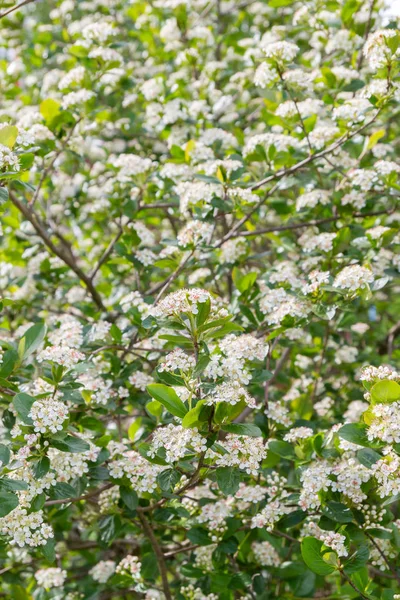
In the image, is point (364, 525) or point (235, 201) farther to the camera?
point (235, 201)

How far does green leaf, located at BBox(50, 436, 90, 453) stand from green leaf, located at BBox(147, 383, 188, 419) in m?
0.26

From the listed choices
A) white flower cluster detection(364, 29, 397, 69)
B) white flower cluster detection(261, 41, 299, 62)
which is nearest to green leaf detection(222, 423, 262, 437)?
white flower cluster detection(364, 29, 397, 69)

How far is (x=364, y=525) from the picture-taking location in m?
1.79

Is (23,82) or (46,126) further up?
(23,82)

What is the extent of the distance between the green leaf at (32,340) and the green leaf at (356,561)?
1.02 metres

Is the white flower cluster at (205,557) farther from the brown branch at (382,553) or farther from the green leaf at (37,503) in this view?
the green leaf at (37,503)

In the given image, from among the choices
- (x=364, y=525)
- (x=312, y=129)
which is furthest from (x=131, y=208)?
(x=364, y=525)

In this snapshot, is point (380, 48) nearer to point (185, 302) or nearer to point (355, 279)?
point (355, 279)

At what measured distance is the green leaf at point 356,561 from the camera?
5.56 ft

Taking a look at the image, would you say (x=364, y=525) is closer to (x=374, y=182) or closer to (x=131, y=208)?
(x=374, y=182)

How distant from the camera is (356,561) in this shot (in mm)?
1704

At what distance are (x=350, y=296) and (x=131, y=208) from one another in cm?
108

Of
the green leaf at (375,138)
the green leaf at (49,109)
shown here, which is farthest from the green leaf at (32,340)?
the green leaf at (375,138)

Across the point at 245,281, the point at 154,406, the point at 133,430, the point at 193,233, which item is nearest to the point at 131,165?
the point at 193,233
